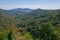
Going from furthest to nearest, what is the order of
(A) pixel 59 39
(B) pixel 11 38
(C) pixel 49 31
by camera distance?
(B) pixel 11 38, (C) pixel 49 31, (A) pixel 59 39

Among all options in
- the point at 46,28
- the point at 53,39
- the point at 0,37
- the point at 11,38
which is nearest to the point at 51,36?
the point at 53,39

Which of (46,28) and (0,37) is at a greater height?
(46,28)

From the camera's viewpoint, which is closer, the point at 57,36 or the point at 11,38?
the point at 57,36

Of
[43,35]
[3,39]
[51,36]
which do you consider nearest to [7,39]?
[3,39]

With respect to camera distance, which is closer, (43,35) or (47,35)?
(47,35)

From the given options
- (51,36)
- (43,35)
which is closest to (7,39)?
(43,35)

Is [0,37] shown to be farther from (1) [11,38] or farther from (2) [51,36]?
(2) [51,36]

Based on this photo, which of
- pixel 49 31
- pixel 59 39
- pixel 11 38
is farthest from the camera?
pixel 11 38

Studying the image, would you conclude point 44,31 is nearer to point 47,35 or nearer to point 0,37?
point 47,35

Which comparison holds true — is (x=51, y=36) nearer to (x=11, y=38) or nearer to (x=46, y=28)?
(x=46, y=28)
